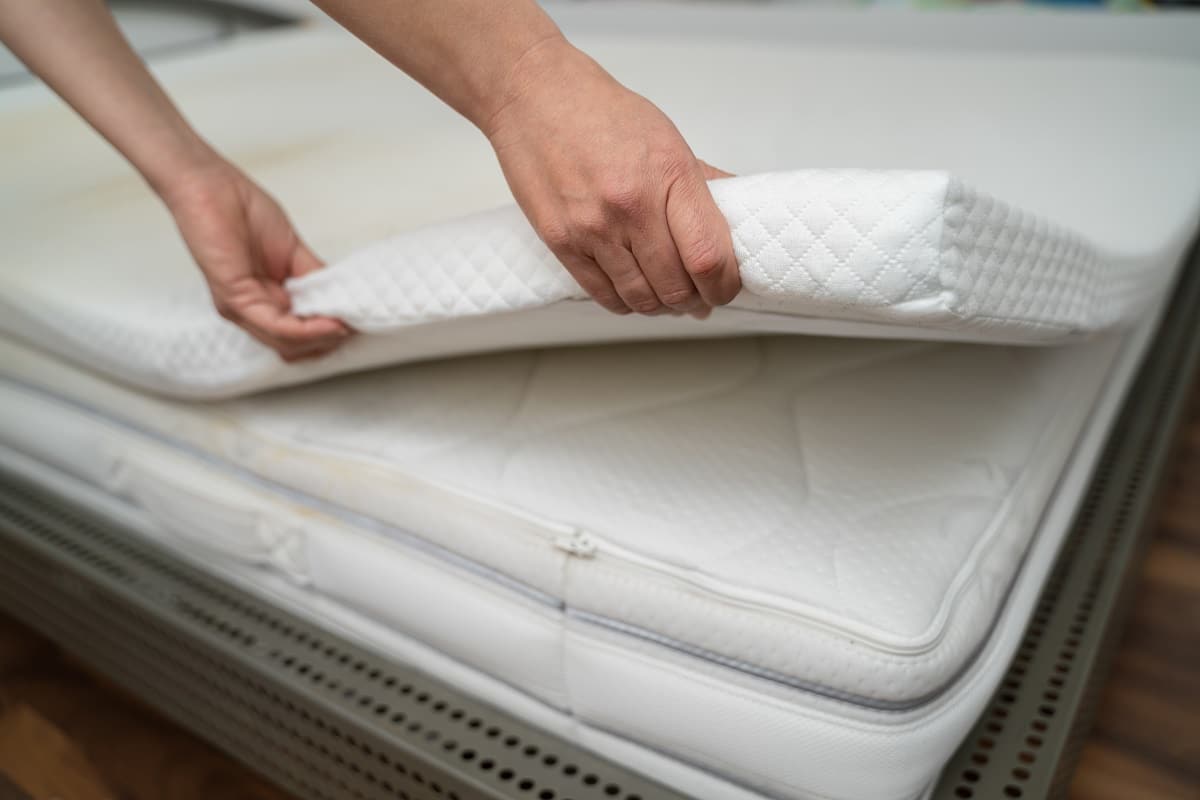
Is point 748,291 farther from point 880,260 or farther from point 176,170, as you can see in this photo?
point 176,170

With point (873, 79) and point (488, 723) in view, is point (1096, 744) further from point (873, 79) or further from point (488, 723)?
point (873, 79)

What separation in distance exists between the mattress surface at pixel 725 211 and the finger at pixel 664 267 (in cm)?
4

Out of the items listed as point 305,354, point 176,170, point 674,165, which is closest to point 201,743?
point 305,354

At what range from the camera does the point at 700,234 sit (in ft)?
1.94

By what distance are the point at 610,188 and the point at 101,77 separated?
590 millimetres

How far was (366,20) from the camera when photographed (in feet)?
2.25

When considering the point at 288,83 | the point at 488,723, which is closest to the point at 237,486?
the point at 488,723

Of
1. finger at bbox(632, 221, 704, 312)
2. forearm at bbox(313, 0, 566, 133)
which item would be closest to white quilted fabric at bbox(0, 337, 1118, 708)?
finger at bbox(632, 221, 704, 312)

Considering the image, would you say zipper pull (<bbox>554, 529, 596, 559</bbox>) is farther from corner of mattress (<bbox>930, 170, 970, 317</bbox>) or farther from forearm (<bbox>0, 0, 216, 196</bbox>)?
forearm (<bbox>0, 0, 216, 196</bbox>)

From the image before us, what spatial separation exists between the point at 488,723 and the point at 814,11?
1959mm

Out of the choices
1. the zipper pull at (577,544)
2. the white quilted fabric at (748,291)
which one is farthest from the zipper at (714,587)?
the white quilted fabric at (748,291)

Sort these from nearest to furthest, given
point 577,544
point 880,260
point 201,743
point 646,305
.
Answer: point 880,260 < point 646,305 < point 577,544 < point 201,743

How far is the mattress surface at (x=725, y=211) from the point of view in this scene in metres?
0.58

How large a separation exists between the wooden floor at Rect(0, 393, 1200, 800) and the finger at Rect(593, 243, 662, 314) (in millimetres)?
749
